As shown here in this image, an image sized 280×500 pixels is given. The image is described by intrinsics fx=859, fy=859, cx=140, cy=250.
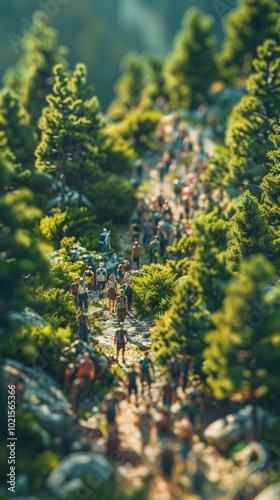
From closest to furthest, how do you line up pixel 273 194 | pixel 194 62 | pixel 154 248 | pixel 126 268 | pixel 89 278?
pixel 126 268 < pixel 89 278 < pixel 273 194 < pixel 154 248 < pixel 194 62

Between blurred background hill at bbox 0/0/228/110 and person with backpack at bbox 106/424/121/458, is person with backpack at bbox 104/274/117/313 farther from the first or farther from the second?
blurred background hill at bbox 0/0/228/110

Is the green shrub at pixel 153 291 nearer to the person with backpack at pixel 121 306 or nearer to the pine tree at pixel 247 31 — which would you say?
the person with backpack at pixel 121 306

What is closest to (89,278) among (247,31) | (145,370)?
(145,370)

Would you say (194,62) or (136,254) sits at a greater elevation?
(194,62)

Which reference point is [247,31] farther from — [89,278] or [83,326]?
[83,326]

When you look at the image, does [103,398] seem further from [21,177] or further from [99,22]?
[99,22]

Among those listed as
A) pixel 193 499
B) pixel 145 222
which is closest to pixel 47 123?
pixel 145 222

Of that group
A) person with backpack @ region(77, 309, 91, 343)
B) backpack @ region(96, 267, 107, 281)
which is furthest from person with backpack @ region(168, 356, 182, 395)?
backpack @ region(96, 267, 107, 281)
